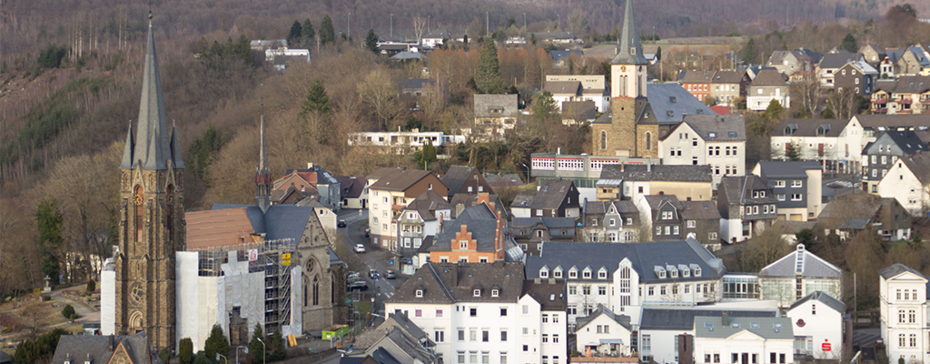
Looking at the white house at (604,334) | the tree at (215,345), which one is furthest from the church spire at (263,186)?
the white house at (604,334)

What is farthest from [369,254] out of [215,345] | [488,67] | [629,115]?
[488,67]

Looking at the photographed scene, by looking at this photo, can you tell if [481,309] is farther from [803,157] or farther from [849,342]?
[803,157]

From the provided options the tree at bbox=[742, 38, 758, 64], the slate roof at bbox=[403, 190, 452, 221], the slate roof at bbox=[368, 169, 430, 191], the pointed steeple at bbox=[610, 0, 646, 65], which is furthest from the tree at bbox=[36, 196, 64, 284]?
the tree at bbox=[742, 38, 758, 64]

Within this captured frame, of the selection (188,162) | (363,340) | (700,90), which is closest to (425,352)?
(363,340)

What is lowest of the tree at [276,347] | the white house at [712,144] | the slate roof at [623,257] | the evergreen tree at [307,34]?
the tree at [276,347]

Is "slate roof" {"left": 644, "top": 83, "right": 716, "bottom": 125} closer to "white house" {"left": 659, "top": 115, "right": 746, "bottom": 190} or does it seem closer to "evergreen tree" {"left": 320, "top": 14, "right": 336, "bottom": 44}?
"white house" {"left": 659, "top": 115, "right": 746, "bottom": 190}

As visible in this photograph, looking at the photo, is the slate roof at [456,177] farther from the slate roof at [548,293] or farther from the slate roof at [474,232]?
the slate roof at [548,293]

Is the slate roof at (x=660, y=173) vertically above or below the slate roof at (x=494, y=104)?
below
